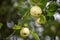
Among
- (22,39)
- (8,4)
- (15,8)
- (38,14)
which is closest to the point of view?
(38,14)

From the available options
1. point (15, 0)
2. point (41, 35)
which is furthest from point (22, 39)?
point (15, 0)

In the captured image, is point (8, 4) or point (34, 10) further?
point (8, 4)

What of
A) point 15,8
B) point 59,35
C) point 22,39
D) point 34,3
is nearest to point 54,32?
point 59,35

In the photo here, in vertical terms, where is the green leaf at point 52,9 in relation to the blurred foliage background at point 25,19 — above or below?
above

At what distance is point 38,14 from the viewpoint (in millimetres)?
979

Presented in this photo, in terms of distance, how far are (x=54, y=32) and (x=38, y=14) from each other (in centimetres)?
44

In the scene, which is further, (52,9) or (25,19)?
(25,19)

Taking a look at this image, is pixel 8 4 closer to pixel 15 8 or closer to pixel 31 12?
pixel 15 8

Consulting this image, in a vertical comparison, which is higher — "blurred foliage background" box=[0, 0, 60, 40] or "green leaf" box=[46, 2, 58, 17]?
"green leaf" box=[46, 2, 58, 17]

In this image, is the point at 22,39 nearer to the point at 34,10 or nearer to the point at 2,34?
the point at 2,34

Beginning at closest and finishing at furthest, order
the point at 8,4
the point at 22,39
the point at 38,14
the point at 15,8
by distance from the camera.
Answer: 1. the point at 38,14
2. the point at 22,39
3. the point at 15,8
4. the point at 8,4

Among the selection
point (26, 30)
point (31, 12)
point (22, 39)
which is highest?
point (31, 12)

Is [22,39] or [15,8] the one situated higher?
[15,8]

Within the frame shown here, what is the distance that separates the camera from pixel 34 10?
99 cm
